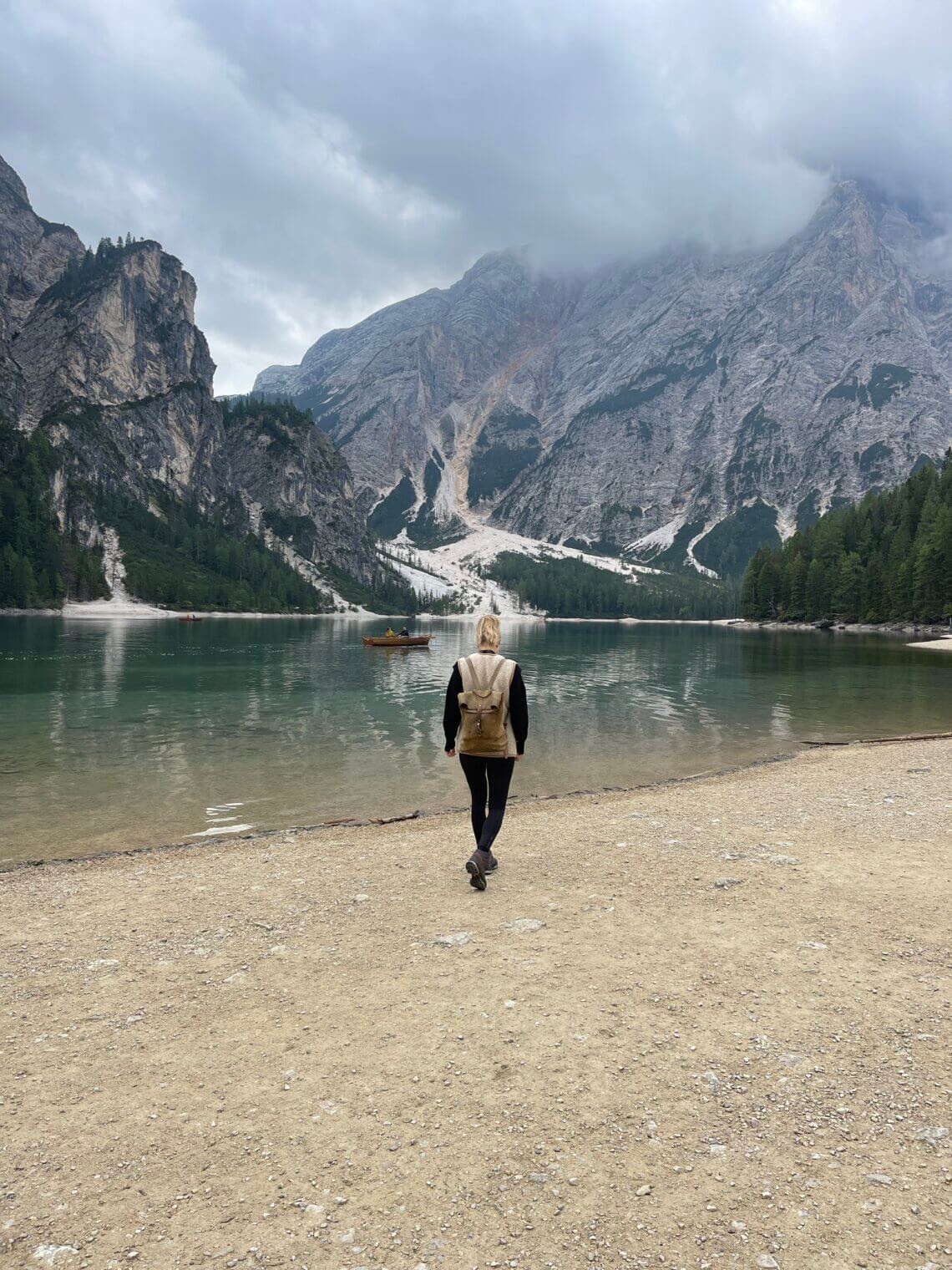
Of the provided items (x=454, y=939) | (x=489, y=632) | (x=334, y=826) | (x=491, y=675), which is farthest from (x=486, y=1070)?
(x=334, y=826)

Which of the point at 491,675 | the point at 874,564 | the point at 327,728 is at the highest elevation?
the point at 874,564

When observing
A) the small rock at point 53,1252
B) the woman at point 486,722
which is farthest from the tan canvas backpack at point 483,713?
the small rock at point 53,1252

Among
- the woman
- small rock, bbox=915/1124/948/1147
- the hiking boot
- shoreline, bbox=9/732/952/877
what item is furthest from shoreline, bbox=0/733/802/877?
small rock, bbox=915/1124/948/1147

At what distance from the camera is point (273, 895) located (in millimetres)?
11484

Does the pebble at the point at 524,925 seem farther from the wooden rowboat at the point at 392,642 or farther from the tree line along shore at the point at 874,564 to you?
the tree line along shore at the point at 874,564

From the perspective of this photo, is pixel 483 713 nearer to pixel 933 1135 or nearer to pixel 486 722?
pixel 486 722

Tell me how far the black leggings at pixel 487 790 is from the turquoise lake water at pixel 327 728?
29.0ft

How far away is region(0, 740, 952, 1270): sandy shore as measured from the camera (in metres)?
4.49

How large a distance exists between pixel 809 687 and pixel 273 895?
4938 centimetres

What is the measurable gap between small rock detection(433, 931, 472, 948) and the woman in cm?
169

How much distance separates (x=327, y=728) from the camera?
117 ft

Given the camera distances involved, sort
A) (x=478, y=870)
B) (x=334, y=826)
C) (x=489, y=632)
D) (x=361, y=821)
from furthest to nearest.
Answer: (x=361, y=821) < (x=334, y=826) < (x=489, y=632) < (x=478, y=870)

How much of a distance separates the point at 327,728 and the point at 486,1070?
30544mm

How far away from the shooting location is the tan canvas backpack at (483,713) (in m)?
10.9
